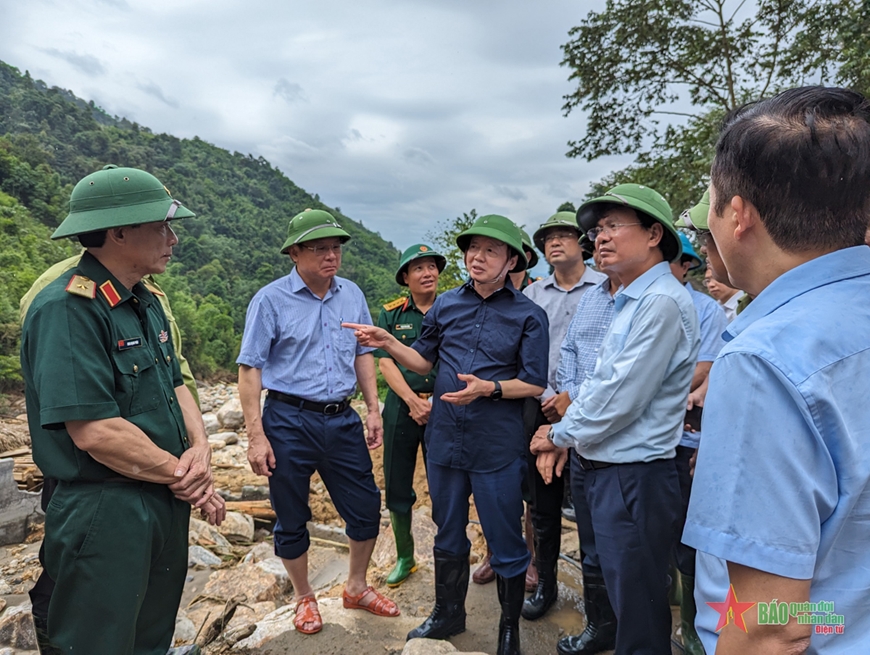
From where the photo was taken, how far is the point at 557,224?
12.9 ft

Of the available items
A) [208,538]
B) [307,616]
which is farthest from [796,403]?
[208,538]

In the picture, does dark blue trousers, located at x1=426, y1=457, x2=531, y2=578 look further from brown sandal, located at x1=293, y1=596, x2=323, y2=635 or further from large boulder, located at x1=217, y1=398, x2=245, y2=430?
large boulder, located at x1=217, y1=398, x2=245, y2=430

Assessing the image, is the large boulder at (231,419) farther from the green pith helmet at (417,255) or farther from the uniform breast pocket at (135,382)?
the uniform breast pocket at (135,382)

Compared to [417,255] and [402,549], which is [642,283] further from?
[402,549]

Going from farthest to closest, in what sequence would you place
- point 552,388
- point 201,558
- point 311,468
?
point 201,558
point 552,388
point 311,468

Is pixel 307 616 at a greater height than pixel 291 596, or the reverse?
pixel 307 616

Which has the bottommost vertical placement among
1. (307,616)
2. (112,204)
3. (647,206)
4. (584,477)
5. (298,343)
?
(307,616)

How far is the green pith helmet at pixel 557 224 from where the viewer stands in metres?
3.92

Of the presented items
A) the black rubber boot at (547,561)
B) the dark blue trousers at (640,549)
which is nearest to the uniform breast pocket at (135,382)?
the dark blue trousers at (640,549)

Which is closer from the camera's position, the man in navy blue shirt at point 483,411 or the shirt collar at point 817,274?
the shirt collar at point 817,274

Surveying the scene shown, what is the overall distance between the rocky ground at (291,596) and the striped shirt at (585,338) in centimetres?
147

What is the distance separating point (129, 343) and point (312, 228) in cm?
147

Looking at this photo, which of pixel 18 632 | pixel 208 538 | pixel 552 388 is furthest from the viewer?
pixel 208 538

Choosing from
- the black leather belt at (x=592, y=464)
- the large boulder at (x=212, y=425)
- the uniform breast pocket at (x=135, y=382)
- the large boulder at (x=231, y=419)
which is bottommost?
the large boulder at (x=212, y=425)
